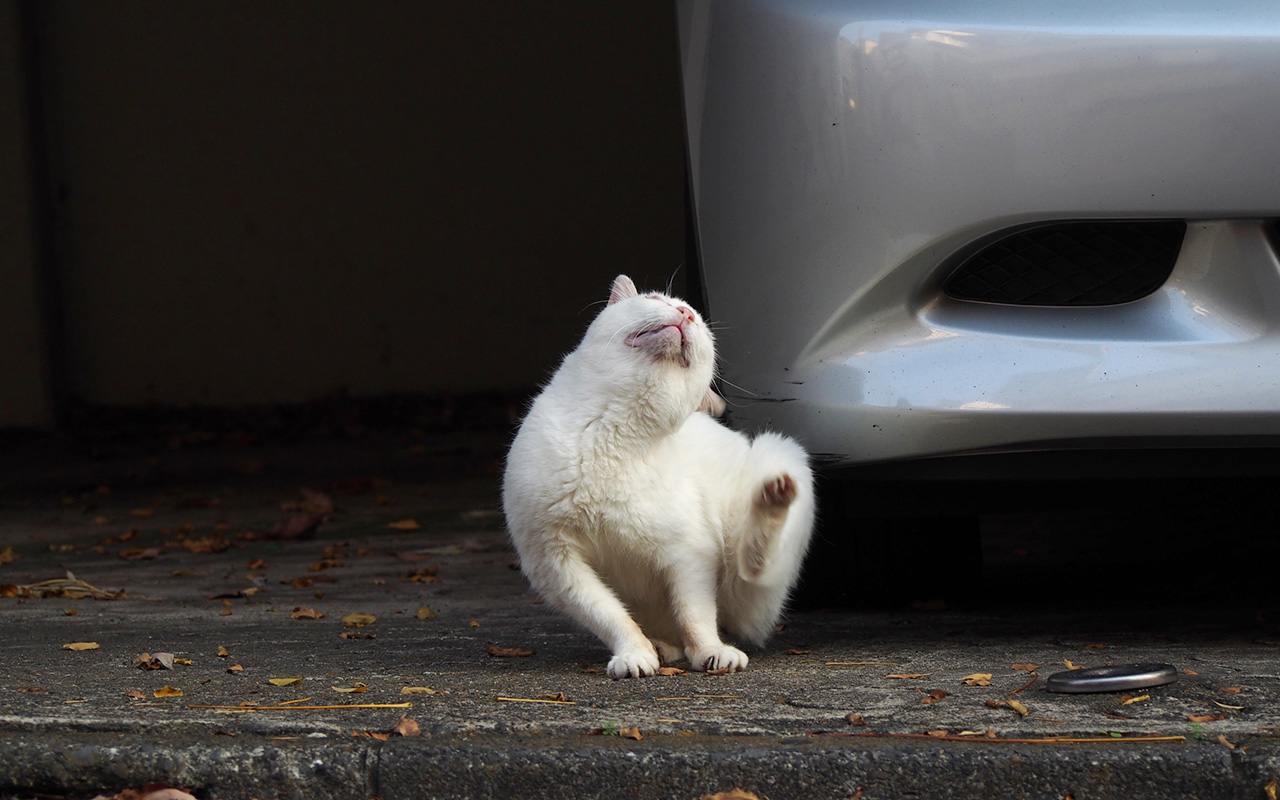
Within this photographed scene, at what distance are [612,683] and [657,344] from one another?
561 millimetres

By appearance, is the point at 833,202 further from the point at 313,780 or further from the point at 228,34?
the point at 228,34

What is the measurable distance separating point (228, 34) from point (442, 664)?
7664 mm

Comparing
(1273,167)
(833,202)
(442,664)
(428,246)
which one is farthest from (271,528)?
(428,246)

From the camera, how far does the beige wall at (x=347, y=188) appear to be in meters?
8.98

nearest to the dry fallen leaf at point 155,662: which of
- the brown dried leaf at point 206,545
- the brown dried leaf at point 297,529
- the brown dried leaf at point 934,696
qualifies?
the brown dried leaf at point 934,696

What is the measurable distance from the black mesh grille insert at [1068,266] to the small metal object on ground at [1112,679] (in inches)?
24.4

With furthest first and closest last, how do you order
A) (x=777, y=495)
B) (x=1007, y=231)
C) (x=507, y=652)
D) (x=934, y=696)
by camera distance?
(x=507, y=652) → (x=1007, y=231) → (x=777, y=495) → (x=934, y=696)

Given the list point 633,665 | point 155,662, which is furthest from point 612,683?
point 155,662

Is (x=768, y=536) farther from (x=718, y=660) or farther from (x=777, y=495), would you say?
(x=718, y=660)

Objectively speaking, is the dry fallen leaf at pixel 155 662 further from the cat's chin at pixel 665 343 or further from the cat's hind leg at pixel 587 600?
the cat's chin at pixel 665 343

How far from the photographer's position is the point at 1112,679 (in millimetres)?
2012

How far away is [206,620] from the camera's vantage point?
122 inches

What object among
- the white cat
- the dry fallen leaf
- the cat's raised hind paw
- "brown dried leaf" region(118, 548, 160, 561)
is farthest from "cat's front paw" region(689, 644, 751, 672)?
"brown dried leaf" region(118, 548, 160, 561)

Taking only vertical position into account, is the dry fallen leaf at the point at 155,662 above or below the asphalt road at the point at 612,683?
above
